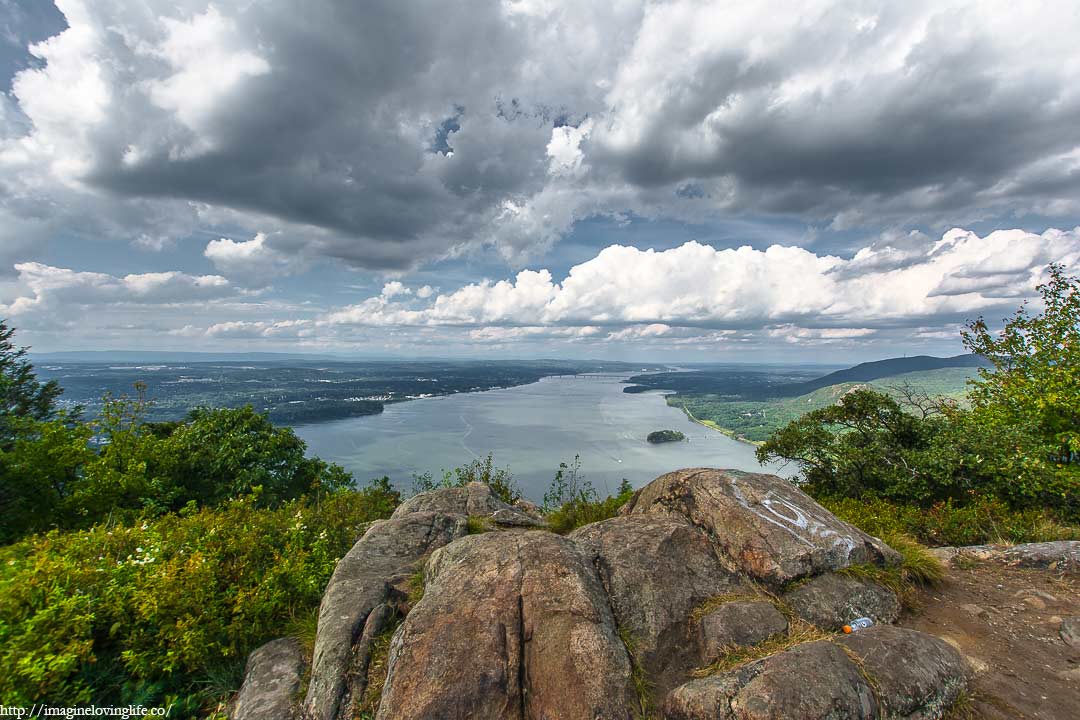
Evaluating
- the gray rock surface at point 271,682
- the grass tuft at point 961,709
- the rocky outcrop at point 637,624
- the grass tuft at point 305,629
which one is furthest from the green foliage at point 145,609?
the grass tuft at point 961,709

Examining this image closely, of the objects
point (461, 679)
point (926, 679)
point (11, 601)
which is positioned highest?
point (11, 601)

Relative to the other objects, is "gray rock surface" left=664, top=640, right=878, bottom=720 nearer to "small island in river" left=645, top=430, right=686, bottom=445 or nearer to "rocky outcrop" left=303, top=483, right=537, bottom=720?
"rocky outcrop" left=303, top=483, right=537, bottom=720

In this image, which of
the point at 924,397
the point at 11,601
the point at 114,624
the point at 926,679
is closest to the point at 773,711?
the point at 926,679

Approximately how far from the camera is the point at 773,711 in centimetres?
390

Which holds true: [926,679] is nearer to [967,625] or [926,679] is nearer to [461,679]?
[967,625]

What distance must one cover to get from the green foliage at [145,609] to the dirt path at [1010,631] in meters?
9.55

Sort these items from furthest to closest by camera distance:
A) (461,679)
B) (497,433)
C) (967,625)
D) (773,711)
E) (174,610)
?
(497,433) < (967,625) < (174,610) < (461,679) < (773,711)

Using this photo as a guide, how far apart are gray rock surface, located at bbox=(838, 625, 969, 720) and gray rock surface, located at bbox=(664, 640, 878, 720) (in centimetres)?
23

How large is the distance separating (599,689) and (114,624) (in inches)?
248

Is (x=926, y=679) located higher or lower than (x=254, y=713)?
higher

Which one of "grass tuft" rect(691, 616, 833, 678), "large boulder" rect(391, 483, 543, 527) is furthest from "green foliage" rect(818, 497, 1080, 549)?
"large boulder" rect(391, 483, 543, 527)

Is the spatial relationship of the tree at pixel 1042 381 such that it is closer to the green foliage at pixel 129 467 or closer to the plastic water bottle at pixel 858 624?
the plastic water bottle at pixel 858 624

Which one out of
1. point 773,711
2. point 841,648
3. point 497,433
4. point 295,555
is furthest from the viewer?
point 497,433

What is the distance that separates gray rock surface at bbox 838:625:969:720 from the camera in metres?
4.40
